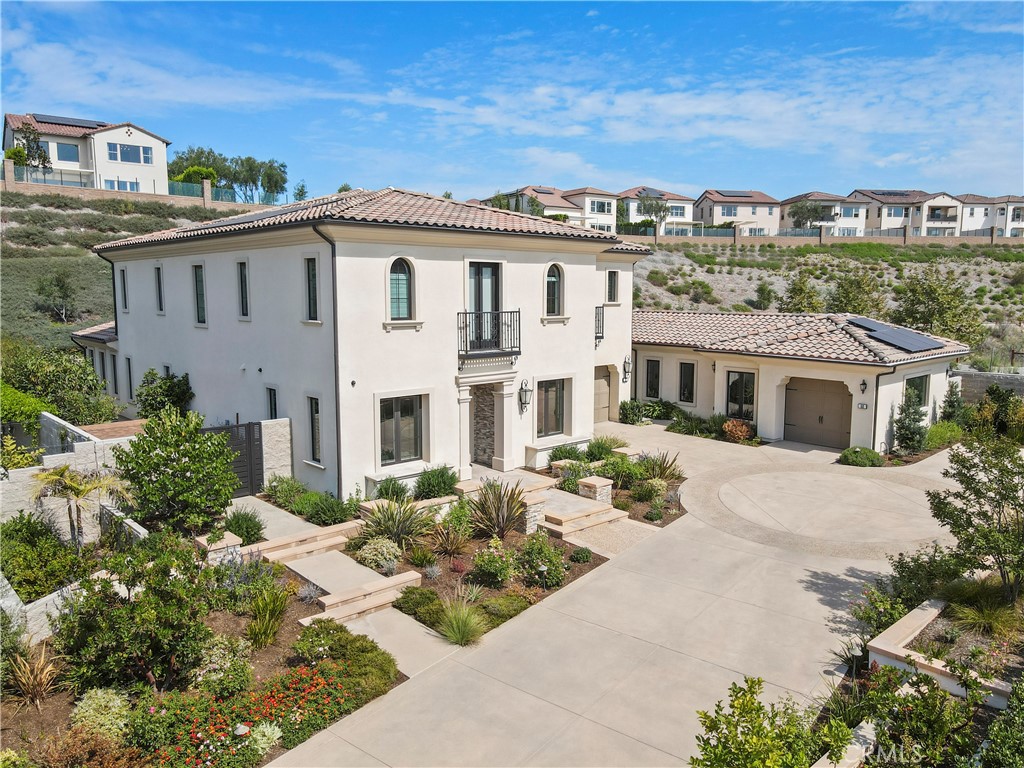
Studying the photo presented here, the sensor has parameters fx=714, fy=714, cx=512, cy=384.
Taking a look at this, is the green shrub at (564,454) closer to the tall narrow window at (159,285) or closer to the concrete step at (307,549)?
the concrete step at (307,549)

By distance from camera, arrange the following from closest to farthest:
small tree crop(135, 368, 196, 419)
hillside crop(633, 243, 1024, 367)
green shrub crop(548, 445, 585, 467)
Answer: green shrub crop(548, 445, 585, 467)
small tree crop(135, 368, 196, 419)
hillside crop(633, 243, 1024, 367)

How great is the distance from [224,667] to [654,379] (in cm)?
2184

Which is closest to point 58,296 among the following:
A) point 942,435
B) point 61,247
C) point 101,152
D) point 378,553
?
point 61,247

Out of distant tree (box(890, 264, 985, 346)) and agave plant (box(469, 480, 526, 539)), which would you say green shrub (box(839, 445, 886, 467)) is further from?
distant tree (box(890, 264, 985, 346))

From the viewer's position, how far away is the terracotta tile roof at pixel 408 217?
15836 mm

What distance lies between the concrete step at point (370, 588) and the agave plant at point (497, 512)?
7.93ft

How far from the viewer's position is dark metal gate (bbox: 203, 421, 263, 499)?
16.9 meters

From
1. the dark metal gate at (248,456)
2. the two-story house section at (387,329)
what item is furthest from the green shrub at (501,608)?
the dark metal gate at (248,456)

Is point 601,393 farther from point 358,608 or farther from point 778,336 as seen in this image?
point 358,608

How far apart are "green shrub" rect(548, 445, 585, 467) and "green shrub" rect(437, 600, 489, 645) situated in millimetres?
9104

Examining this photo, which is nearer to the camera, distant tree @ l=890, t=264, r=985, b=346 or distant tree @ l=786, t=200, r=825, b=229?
distant tree @ l=890, t=264, r=985, b=346

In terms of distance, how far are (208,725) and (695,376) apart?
22.0 meters

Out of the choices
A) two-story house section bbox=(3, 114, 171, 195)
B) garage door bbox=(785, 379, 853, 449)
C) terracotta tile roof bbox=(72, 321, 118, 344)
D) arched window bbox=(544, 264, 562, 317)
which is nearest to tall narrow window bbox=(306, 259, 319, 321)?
arched window bbox=(544, 264, 562, 317)

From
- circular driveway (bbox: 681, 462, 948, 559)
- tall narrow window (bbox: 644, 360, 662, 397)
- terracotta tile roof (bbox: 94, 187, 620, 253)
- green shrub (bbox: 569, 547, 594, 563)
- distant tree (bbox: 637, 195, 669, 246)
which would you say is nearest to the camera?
green shrub (bbox: 569, 547, 594, 563)
